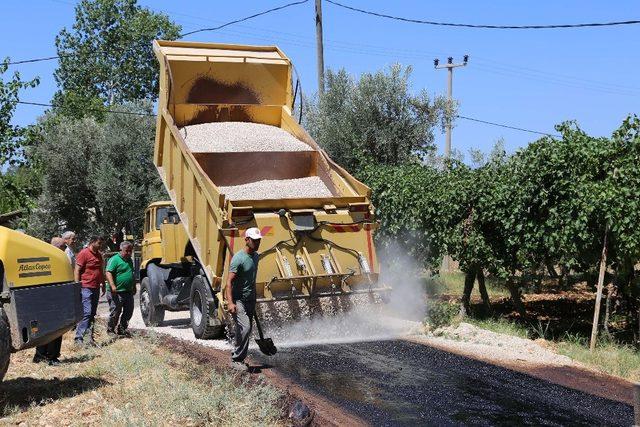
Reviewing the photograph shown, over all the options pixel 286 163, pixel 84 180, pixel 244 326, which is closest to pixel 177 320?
pixel 286 163

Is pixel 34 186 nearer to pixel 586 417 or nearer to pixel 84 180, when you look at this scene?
pixel 84 180

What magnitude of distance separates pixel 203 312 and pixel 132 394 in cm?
413

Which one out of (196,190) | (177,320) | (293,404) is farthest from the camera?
(177,320)

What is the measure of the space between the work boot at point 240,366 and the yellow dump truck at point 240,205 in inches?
65.0

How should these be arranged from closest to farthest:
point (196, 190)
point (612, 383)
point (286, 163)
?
point (612, 383), point (196, 190), point (286, 163)

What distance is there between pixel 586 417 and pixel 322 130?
1484cm

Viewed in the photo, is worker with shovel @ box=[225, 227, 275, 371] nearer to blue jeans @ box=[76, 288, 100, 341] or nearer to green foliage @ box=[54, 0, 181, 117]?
blue jeans @ box=[76, 288, 100, 341]

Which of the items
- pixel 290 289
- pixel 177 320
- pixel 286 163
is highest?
pixel 286 163

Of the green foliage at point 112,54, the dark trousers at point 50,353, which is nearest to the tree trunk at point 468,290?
the dark trousers at point 50,353

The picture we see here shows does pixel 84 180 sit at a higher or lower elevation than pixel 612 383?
higher

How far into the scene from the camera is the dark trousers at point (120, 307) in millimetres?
12535

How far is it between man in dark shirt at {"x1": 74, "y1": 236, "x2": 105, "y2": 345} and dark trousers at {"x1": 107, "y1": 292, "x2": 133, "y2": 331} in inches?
31.2

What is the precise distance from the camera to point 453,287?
73.9ft

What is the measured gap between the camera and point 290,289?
11109 millimetres
